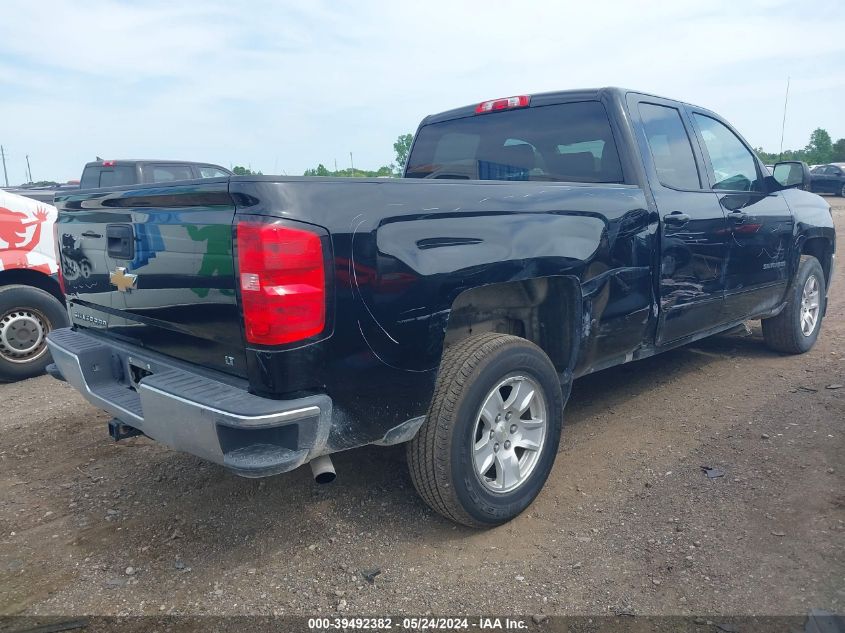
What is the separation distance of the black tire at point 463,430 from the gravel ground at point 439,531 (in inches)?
6.8

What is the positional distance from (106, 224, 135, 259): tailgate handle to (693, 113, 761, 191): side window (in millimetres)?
3577

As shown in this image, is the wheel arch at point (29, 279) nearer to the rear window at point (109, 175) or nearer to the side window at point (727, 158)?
the rear window at point (109, 175)

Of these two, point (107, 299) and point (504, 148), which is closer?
point (107, 299)

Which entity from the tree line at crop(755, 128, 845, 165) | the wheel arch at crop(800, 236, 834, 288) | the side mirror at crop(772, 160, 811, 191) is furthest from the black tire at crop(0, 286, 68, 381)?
the tree line at crop(755, 128, 845, 165)

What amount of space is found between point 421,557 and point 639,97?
2.88 meters

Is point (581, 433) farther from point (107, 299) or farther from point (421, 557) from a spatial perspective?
point (107, 299)

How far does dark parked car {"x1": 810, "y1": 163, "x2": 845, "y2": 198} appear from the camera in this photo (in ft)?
89.3

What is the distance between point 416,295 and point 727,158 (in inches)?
127

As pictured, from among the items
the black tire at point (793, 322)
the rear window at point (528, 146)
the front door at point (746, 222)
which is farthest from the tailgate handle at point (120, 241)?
the black tire at point (793, 322)

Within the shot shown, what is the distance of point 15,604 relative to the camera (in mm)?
2451

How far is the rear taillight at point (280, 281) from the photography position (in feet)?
6.94

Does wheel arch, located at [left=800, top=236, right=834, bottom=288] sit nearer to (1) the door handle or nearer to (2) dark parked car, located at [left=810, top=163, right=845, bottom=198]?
(1) the door handle

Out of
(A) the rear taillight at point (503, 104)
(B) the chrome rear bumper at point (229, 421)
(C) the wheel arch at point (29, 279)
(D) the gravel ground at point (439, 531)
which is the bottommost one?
(D) the gravel ground at point (439, 531)

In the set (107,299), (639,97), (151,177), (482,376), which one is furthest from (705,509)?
(151,177)
